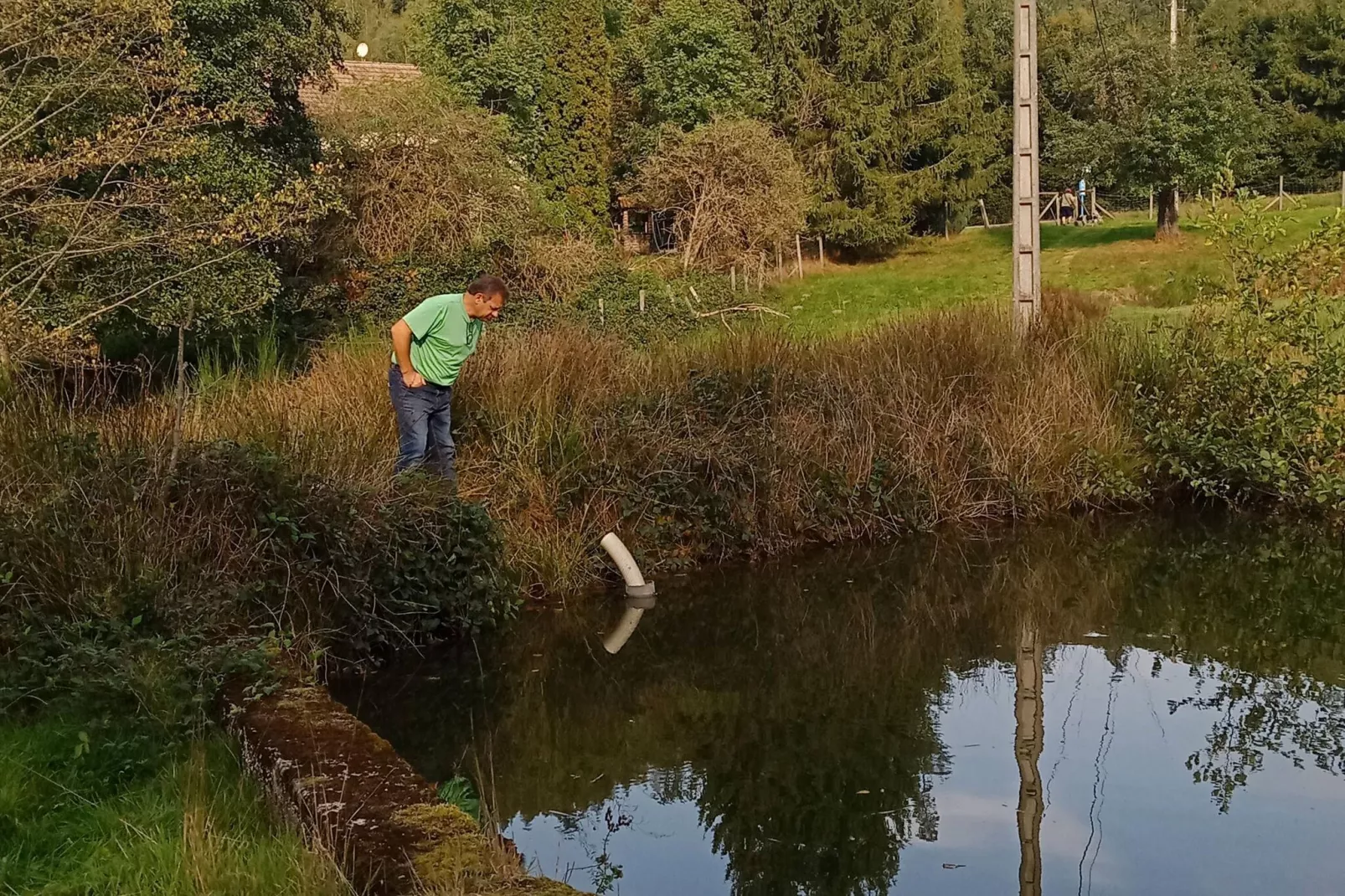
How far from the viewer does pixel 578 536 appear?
863 cm

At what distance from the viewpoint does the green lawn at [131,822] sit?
3.75 metres

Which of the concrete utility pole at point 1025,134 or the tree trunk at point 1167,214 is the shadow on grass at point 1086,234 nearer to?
the tree trunk at point 1167,214

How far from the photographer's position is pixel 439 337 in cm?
810

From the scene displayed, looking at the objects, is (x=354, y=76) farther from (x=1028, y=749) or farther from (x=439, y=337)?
(x=1028, y=749)

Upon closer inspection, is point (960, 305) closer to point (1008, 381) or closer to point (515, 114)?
point (1008, 381)

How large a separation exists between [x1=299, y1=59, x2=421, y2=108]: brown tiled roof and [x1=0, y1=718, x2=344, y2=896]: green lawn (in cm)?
1359

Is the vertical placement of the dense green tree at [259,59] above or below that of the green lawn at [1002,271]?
above

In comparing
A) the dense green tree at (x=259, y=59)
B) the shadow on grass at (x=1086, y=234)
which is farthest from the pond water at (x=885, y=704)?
the shadow on grass at (x=1086, y=234)

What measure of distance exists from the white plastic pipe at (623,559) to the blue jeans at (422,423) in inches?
43.8

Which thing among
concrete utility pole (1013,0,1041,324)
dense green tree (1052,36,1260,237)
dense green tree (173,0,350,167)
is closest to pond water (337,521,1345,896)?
concrete utility pole (1013,0,1041,324)

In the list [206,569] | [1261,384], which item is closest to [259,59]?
[206,569]

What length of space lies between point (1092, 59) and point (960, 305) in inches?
1247

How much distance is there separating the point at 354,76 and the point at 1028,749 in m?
18.6

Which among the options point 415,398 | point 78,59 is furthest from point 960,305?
point 78,59
